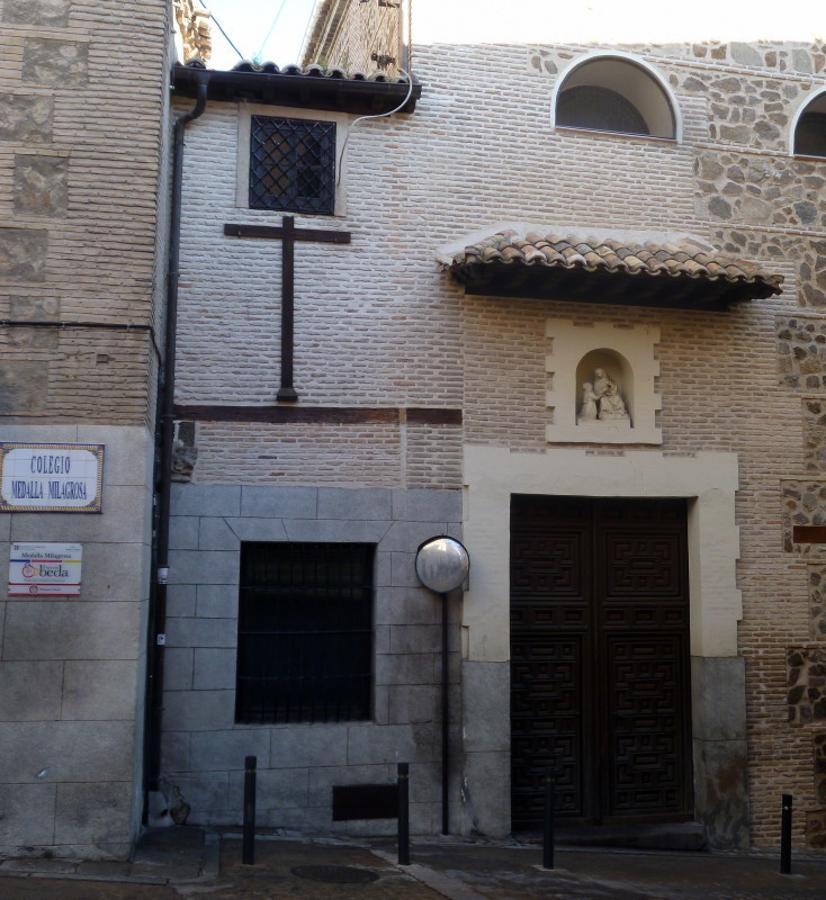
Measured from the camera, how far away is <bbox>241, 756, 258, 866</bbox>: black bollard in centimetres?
764

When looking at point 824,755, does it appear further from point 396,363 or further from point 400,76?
point 400,76

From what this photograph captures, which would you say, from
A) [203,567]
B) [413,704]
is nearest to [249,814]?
[413,704]

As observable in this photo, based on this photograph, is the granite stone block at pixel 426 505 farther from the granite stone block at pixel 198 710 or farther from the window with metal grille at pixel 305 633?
the granite stone block at pixel 198 710

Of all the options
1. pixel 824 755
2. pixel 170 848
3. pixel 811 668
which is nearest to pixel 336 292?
pixel 170 848

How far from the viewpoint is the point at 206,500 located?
9445mm

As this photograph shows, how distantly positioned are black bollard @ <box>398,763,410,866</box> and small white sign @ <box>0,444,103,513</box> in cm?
297

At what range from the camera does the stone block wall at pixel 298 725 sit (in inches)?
360

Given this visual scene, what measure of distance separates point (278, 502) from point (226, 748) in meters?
2.16

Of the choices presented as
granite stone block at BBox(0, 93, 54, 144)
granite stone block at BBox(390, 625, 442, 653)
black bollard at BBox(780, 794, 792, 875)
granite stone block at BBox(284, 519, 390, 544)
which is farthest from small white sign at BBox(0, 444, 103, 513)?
black bollard at BBox(780, 794, 792, 875)

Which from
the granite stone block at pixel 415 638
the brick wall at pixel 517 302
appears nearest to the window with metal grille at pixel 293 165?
the brick wall at pixel 517 302

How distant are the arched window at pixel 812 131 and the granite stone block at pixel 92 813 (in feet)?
30.6

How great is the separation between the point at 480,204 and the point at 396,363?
183 centimetres

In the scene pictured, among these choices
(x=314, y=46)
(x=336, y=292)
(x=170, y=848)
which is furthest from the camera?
(x=314, y=46)

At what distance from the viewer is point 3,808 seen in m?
7.40
